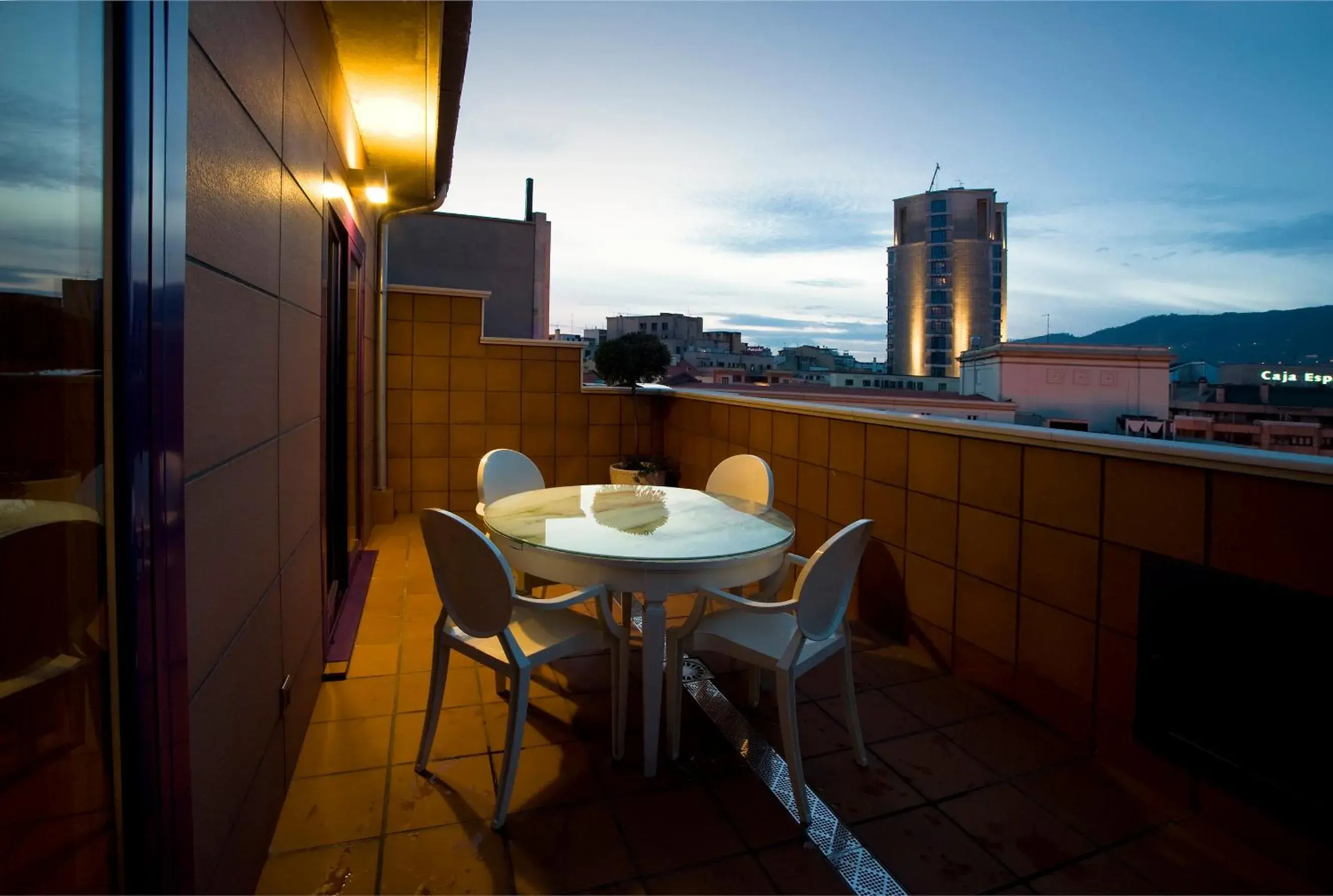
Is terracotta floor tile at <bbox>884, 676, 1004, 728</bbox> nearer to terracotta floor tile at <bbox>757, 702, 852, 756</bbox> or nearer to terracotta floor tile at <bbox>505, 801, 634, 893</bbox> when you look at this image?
terracotta floor tile at <bbox>757, 702, 852, 756</bbox>

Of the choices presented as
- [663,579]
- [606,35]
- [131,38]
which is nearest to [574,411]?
[606,35]

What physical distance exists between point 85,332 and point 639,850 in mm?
1581

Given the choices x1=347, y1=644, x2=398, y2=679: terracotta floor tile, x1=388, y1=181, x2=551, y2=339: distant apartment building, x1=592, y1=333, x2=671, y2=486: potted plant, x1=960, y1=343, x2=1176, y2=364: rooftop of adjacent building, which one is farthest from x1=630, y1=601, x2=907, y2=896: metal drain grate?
x1=960, y1=343, x2=1176, y2=364: rooftop of adjacent building

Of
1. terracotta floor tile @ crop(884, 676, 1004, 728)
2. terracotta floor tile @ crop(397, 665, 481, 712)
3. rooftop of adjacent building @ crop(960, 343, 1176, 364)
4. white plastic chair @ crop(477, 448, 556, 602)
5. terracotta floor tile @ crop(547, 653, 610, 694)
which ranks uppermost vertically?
rooftop of adjacent building @ crop(960, 343, 1176, 364)

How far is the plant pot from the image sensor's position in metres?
5.02

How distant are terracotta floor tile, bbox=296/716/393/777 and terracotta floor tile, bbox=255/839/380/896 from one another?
1.22 ft

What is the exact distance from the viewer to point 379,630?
307 centimetres

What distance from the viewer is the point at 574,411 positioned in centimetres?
581

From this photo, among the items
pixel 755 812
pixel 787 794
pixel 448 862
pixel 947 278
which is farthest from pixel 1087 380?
pixel 947 278

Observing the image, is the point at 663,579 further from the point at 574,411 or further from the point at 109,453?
the point at 574,411

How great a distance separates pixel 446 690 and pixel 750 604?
137cm

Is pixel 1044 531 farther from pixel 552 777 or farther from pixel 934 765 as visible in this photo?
pixel 552 777

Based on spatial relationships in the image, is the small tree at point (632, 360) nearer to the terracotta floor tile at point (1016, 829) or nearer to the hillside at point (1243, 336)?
the terracotta floor tile at point (1016, 829)

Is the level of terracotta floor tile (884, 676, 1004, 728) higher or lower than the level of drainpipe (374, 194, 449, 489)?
lower
